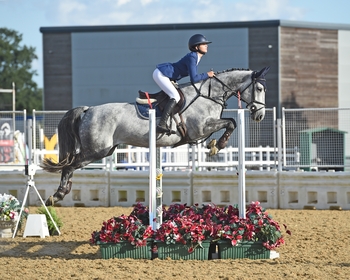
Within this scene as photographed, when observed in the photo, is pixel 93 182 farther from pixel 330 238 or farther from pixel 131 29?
pixel 131 29

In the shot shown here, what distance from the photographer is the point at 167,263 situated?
7.07 m

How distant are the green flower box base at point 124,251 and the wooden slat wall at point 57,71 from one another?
20.5 meters

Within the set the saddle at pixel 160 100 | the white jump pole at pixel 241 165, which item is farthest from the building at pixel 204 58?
the white jump pole at pixel 241 165

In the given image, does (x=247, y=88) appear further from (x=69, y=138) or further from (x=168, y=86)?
(x=69, y=138)

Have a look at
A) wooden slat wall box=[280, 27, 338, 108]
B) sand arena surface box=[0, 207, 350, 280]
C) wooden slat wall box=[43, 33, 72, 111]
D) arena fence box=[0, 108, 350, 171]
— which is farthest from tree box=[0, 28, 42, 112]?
sand arena surface box=[0, 207, 350, 280]

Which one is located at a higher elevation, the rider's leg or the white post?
the rider's leg

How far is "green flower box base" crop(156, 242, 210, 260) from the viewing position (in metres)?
7.32

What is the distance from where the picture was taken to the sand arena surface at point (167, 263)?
20.9ft

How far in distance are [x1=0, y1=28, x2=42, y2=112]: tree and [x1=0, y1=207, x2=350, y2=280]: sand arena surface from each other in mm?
50395

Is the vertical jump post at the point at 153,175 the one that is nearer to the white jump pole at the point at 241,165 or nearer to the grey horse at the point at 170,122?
the grey horse at the point at 170,122

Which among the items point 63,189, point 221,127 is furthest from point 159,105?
point 63,189

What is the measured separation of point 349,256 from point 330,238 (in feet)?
5.03

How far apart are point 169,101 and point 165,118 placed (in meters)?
0.21

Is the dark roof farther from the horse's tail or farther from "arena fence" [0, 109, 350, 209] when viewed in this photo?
the horse's tail
